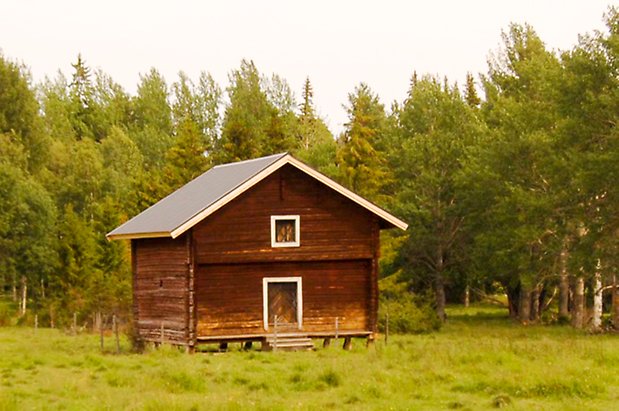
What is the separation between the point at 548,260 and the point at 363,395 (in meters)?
35.9

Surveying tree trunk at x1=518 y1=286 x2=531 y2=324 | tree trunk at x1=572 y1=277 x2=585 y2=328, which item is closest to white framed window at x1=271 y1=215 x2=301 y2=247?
tree trunk at x1=572 y1=277 x2=585 y2=328

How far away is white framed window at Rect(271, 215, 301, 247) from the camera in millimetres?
42031

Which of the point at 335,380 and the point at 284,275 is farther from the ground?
the point at 284,275

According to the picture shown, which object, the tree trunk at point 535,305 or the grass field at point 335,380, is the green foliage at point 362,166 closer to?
the tree trunk at point 535,305

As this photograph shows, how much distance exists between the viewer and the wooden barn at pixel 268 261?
4122 centimetres

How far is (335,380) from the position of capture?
2619 centimetres

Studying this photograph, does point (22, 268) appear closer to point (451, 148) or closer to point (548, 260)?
point (451, 148)

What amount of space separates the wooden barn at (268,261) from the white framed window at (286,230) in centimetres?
4

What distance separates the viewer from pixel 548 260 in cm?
5803

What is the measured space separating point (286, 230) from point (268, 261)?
138cm

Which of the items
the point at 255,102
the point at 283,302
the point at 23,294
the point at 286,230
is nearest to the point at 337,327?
the point at 283,302

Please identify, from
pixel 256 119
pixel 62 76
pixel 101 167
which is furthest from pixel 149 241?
pixel 62 76

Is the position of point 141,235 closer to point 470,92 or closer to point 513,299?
point 513,299

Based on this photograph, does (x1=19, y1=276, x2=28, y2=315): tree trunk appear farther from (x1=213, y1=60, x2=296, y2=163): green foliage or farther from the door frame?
the door frame
